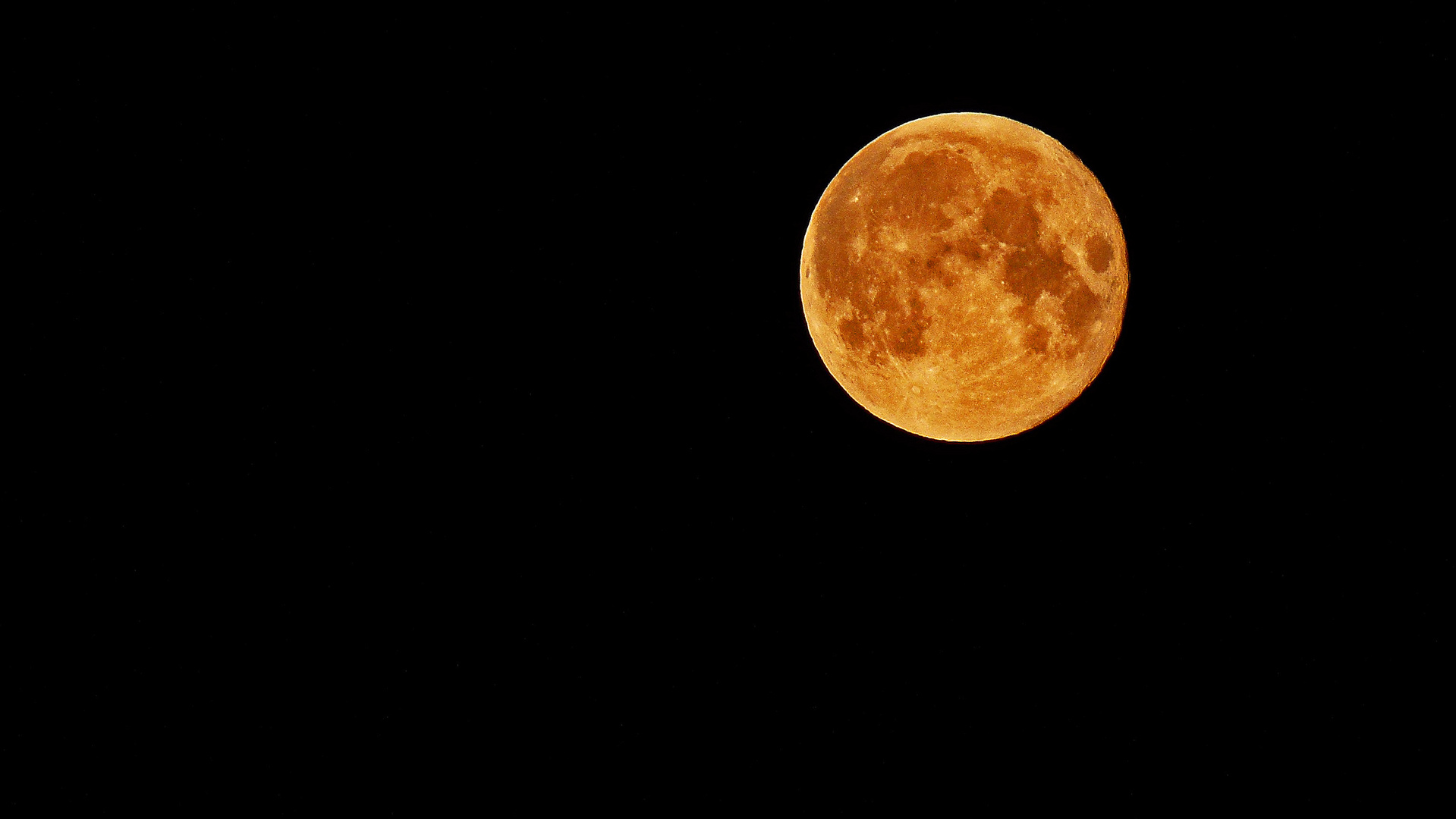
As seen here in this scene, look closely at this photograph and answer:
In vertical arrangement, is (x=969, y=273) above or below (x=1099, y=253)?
below

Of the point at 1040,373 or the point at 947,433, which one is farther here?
the point at 947,433

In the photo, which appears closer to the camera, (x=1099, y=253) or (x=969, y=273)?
(x=969, y=273)

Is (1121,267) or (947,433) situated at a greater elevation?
(1121,267)

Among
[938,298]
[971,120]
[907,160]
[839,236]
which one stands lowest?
[938,298]

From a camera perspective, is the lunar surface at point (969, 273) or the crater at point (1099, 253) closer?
the lunar surface at point (969, 273)

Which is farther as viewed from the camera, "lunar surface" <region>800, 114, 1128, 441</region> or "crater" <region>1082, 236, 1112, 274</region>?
"crater" <region>1082, 236, 1112, 274</region>

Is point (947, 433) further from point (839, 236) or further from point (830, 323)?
point (839, 236)

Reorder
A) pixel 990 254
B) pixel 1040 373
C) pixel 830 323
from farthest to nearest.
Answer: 1. pixel 830 323
2. pixel 1040 373
3. pixel 990 254

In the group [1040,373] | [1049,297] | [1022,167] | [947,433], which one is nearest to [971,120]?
[1022,167]
